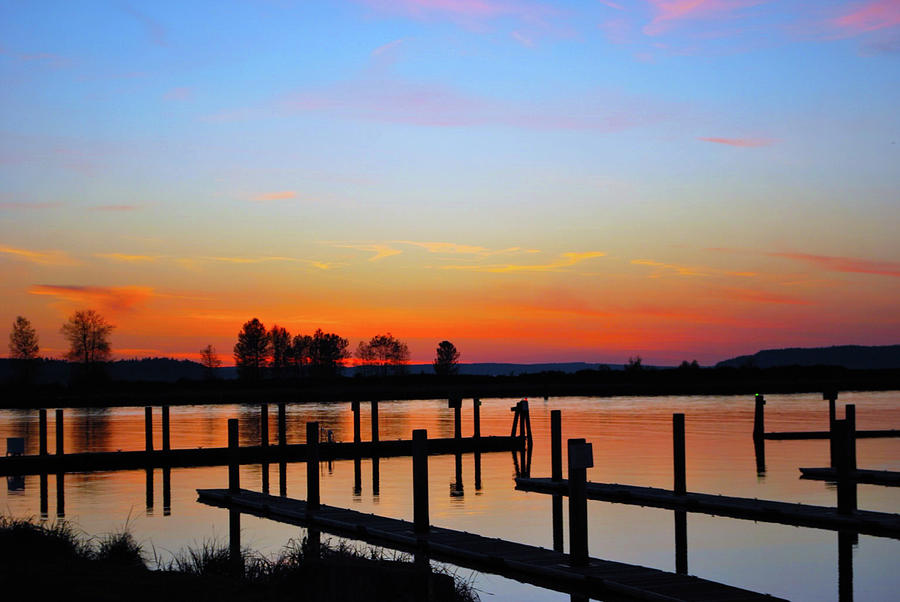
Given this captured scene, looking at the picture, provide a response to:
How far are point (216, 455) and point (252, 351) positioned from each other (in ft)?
418

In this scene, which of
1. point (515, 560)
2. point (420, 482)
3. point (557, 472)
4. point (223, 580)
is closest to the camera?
point (223, 580)

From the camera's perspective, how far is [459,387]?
14250cm

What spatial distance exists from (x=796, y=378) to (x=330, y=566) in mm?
146960

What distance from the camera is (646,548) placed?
72.1 feet

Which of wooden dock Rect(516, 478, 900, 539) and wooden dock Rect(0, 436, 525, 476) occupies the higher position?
wooden dock Rect(516, 478, 900, 539)

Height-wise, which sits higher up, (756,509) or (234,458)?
(234,458)

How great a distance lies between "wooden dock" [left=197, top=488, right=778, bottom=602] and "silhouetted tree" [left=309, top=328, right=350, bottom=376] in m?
161

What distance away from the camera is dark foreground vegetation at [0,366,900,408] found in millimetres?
116238

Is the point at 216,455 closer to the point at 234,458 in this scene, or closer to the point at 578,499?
the point at 234,458

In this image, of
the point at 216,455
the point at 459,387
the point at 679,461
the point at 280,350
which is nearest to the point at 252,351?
the point at 280,350

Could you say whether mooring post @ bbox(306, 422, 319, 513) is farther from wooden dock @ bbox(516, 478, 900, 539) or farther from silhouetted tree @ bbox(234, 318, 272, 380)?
silhouetted tree @ bbox(234, 318, 272, 380)

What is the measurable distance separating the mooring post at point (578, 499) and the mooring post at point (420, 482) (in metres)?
3.76

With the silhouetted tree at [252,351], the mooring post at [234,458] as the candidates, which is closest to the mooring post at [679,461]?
the mooring post at [234,458]

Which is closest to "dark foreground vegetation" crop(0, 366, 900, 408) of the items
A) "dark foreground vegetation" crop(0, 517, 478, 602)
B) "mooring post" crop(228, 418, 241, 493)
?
"mooring post" crop(228, 418, 241, 493)
